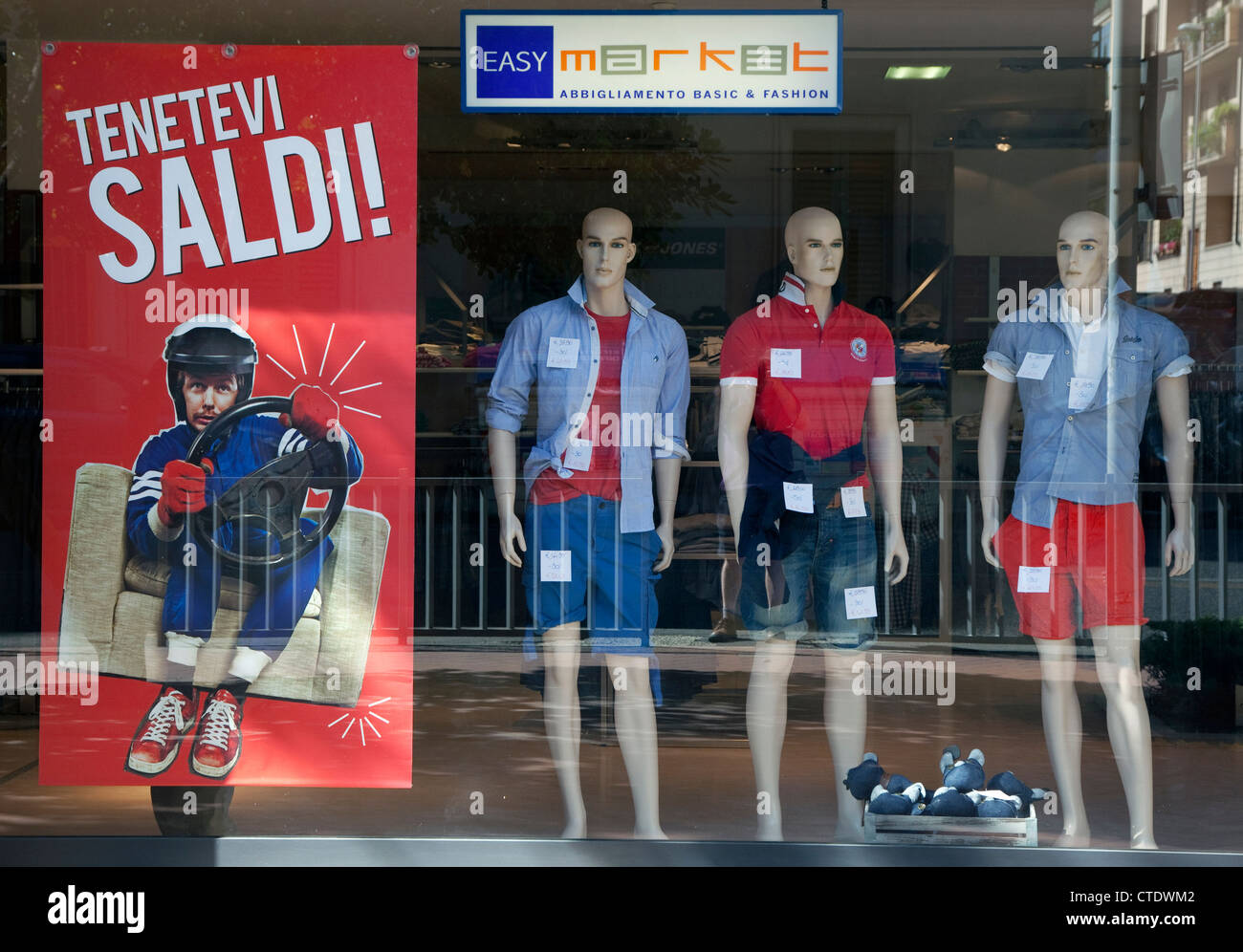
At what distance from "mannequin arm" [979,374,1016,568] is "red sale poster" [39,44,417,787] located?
1.88 m

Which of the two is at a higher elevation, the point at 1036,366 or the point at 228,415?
the point at 1036,366

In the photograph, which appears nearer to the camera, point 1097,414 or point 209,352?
point 209,352

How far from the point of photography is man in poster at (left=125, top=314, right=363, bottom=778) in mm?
5074

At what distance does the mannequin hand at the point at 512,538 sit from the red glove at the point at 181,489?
95cm

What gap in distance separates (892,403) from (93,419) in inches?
101

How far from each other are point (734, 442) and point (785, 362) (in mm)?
310

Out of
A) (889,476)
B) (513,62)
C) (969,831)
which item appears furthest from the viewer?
(889,476)

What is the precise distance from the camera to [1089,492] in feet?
17.2

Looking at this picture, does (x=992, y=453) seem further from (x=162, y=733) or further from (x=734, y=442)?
(x=162, y=733)

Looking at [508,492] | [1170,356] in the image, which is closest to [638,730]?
[508,492]

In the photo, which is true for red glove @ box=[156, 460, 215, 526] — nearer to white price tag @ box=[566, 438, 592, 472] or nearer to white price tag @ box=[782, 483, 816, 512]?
white price tag @ box=[566, 438, 592, 472]

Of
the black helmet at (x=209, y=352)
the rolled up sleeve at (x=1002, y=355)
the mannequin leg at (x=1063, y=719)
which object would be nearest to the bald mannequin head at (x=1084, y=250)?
the rolled up sleeve at (x=1002, y=355)

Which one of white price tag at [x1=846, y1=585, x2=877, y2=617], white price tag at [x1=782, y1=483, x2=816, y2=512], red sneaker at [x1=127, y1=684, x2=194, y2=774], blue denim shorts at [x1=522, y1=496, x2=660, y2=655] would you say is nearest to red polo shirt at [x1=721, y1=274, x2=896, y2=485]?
white price tag at [x1=782, y1=483, x2=816, y2=512]

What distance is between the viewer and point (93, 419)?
16.6 feet
